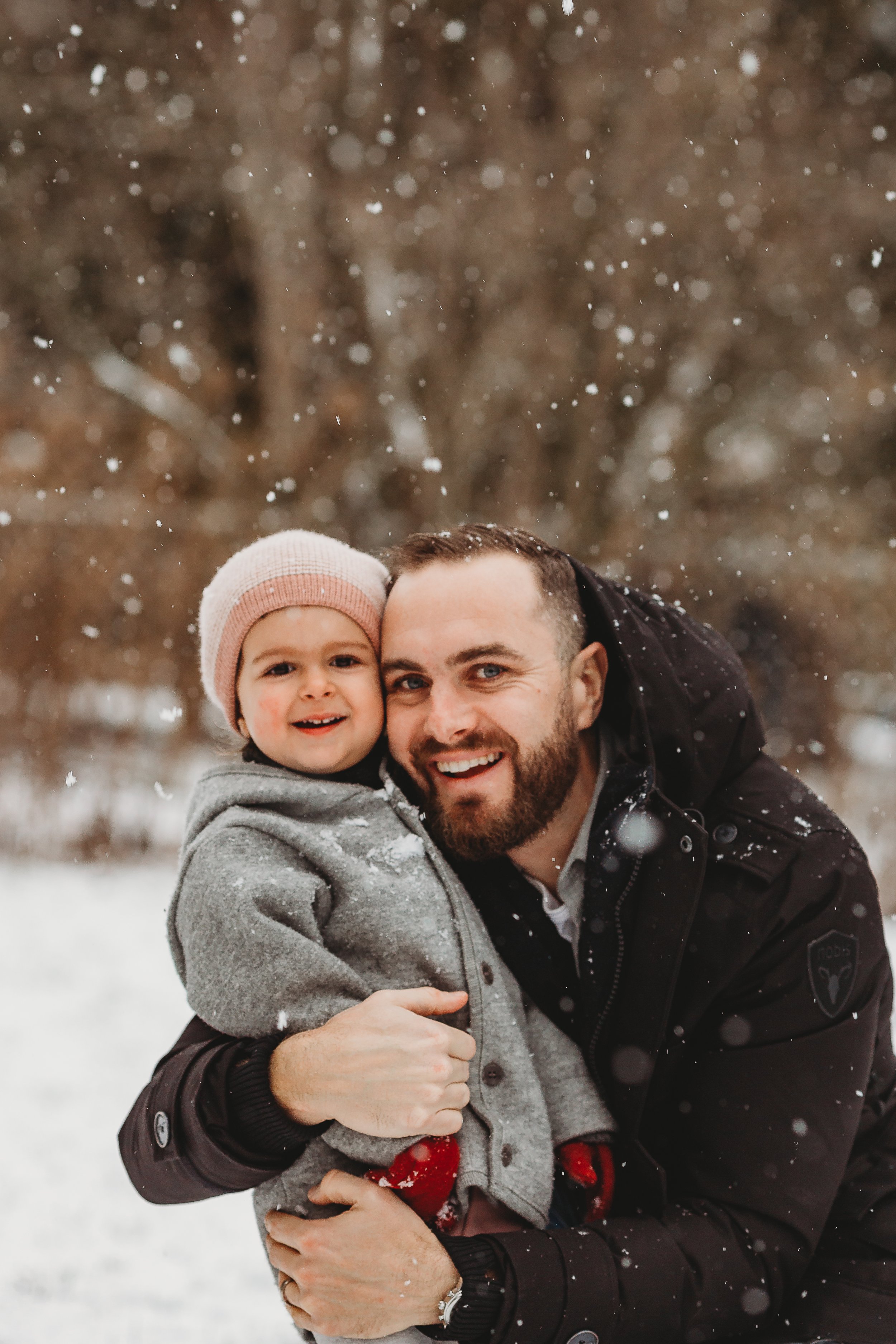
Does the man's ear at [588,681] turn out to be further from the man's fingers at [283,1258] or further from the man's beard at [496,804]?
the man's fingers at [283,1258]

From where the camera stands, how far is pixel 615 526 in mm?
10109

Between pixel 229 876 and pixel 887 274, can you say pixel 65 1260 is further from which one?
pixel 887 274

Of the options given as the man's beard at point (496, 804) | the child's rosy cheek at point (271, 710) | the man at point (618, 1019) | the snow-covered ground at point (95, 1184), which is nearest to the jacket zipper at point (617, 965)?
the man at point (618, 1019)

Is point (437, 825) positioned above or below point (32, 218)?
below

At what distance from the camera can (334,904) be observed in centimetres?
213

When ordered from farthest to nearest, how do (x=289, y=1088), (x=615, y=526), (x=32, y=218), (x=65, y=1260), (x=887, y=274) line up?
(x=32, y=218) < (x=887, y=274) < (x=615, y=526) < (x=65, y=1260) < (x=289, y=1088)

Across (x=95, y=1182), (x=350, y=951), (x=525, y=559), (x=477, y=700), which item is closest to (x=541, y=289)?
(x=525, y=559)

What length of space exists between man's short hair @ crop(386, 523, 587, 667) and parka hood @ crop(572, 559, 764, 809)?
0.04 m

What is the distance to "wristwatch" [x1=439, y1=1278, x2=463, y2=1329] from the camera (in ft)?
6.13

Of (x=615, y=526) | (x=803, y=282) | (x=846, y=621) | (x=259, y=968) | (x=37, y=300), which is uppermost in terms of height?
(x=37, y=300)

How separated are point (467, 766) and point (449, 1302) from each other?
1047mm

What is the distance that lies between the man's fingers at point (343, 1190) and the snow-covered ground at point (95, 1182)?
1719mm

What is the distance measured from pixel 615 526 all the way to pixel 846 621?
8.06 feet

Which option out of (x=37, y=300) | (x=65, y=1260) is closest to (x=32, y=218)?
(x=37, y=300)
